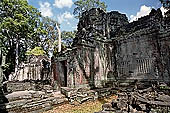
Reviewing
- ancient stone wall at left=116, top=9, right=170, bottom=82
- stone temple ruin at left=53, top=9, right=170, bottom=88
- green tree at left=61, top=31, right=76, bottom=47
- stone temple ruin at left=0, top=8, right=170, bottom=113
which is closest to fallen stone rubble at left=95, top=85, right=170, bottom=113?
stone temple ruin at left=0, top=8, right=170, bottom=113

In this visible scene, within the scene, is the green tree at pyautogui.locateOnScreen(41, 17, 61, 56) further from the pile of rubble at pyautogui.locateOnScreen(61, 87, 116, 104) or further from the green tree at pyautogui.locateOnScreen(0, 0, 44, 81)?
the pile of rubble at pyautogui.locateOnScreen(61, 87, 116, 104)

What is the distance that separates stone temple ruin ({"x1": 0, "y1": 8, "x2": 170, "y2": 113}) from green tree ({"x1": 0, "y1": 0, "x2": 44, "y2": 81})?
40.8ft

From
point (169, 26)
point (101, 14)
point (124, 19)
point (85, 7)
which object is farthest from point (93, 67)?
point (85, 7)

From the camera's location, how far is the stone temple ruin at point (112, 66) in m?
7.25

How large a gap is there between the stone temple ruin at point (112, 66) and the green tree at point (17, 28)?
12423 mm

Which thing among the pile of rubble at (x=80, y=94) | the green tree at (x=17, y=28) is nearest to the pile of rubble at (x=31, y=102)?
the pile of rubble at (x=80, y=94)

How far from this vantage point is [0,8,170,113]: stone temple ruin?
7.25 meters

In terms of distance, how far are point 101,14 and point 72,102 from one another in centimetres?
1129

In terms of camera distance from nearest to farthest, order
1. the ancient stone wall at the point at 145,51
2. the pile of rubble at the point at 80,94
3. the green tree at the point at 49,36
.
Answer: the pile of rubble at the point at 80,94, the ancient stone wall at the point at 145,51, the green tree at the point at 49,36

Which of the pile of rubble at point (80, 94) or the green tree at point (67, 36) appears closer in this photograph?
the pile of rubble at point (80, 94)

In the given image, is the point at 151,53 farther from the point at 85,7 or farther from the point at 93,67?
the point at 85,7

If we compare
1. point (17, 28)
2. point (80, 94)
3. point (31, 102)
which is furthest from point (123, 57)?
point (17, 28)

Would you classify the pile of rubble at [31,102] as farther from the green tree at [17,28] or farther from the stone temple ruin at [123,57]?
the green tree at [17,28]

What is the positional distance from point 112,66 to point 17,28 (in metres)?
17.2
